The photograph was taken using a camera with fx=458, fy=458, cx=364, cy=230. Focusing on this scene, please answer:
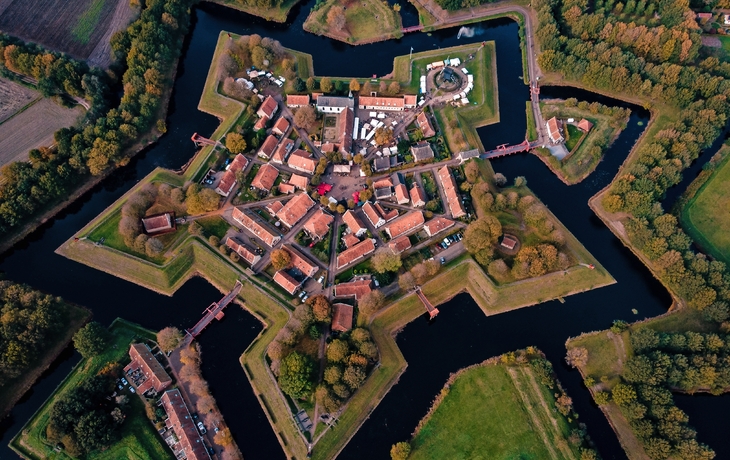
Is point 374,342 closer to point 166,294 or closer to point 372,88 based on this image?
point 166,294

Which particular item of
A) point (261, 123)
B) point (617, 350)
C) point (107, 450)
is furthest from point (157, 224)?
point (617, 350)

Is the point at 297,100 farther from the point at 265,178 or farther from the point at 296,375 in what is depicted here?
the point at 296,375

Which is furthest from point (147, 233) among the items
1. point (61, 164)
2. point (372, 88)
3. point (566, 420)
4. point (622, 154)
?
point (622, 154)

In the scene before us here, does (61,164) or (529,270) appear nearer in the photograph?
(529,270)

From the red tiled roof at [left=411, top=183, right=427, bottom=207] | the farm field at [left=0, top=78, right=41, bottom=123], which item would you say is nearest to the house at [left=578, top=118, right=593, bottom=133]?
the red tiled roof at [left=411, top=183, right=427, bottom=207]

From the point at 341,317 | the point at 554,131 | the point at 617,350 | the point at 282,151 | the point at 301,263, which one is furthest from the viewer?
the point at 554,131

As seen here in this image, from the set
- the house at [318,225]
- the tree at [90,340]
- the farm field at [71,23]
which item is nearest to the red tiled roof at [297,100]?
the house at [318,225]
